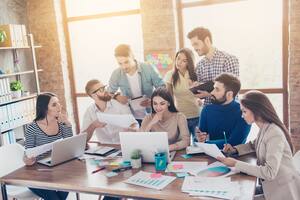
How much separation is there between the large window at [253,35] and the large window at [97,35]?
822 millimetres

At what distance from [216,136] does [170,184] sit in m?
0.91

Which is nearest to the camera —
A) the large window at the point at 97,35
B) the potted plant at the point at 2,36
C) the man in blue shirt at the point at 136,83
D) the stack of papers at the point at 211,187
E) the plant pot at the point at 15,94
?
the stack of papers at the point at 211,187

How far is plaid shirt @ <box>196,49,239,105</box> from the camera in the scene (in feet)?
9.95

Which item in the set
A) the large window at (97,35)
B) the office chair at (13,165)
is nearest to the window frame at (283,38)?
the large window at (97,35)

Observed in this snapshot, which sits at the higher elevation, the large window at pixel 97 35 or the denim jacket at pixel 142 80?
the large window at pixel 97 35

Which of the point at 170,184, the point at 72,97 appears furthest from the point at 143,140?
the point at 72,97

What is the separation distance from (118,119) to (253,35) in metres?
2.32

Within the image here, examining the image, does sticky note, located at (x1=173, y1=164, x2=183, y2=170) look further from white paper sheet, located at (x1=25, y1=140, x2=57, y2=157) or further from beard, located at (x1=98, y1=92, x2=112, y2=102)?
beard, located at (x1=98, y1=92, x2=112, y2=102)

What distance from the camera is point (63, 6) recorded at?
5113 millimetres

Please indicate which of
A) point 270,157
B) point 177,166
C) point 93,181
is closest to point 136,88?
point 177,166

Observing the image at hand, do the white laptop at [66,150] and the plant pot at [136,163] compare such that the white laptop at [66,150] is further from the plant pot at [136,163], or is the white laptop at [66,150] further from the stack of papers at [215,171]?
the stack of papers at [215,171]

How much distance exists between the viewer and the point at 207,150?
219cm

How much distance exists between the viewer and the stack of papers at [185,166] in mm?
2055

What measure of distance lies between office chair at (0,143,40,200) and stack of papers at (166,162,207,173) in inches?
47.4
